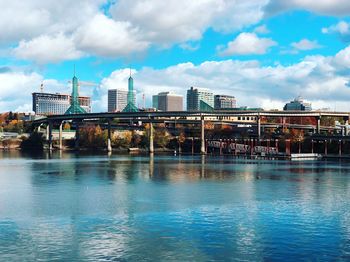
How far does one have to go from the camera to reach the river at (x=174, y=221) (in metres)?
29.5

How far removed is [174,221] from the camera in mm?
38312

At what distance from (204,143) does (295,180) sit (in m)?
106

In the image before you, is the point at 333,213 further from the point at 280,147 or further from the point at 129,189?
the point at 280,147

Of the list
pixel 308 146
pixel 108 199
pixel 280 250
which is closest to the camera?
pixel 280 250

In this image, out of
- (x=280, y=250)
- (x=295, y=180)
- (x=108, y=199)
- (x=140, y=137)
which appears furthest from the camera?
(x=140, y=137)

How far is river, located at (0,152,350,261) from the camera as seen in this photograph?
96.8ft

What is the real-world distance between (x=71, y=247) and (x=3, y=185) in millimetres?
36473

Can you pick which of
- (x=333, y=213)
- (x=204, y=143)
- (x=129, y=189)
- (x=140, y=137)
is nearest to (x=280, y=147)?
(x=204, y=143)

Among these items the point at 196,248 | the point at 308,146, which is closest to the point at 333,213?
the point at 196,248

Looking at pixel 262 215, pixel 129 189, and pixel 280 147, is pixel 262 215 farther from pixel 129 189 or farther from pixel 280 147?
pixel 280 147

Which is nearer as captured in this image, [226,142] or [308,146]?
[308,146]

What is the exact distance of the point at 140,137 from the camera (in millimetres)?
198750

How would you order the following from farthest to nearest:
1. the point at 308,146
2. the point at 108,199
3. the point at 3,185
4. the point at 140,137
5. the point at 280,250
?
1. the point at 140,137
2. the point at 308,146
3. the point at 3,185
4. the point at 108,199
5. the point at 280,250

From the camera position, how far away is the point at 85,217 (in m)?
39.9
